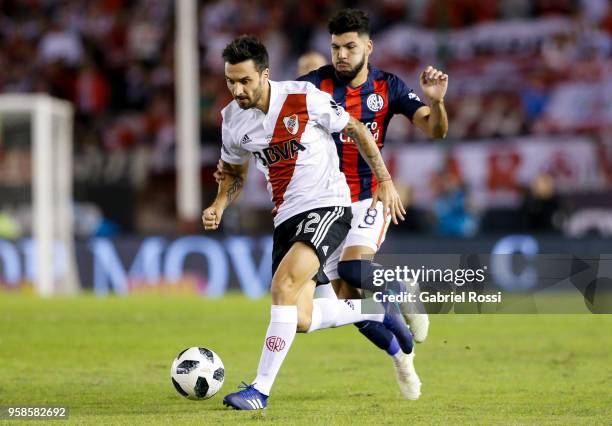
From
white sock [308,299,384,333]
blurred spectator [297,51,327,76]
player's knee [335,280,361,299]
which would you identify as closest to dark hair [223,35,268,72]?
white sock [308,299,384,333]

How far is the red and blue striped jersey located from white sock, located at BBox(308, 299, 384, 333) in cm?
93

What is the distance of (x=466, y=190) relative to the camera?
16.6m

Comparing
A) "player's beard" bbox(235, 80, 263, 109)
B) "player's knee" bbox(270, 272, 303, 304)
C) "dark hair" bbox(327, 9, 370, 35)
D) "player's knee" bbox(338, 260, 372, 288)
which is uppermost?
"dark hair" bbox(327, 9, 370, 35)

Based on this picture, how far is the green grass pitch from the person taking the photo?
21.3 feet

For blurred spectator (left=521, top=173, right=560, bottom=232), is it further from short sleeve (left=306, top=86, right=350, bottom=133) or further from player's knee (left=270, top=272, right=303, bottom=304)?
player's knee (left=270, top=272, right=303, bottom=304)

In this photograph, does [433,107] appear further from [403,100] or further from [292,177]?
[292,177]

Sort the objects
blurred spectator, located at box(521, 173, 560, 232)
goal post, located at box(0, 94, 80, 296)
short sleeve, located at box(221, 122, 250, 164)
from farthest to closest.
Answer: goal post, located at box(0, 94, 80, 296), blurred spectator, located at box(521, 173, 560, 232), short sleeve, located at box(221, 122, 250, 164)

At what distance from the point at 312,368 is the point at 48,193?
9549 millimetres

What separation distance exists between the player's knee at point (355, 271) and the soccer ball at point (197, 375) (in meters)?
1.17

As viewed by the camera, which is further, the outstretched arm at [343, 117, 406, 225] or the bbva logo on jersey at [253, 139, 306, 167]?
the bbva logo on jersey at [253, 139, 306, 167]

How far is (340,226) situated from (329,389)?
4.19ft

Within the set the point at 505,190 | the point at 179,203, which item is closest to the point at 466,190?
the point at 505,190

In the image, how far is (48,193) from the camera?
1761 cm

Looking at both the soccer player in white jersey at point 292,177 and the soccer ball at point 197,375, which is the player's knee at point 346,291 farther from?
the soccer ball at point 197,375
